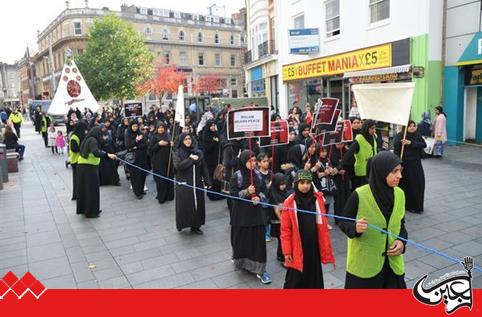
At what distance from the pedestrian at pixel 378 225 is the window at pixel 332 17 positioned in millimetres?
17184

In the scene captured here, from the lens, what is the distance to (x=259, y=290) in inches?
195

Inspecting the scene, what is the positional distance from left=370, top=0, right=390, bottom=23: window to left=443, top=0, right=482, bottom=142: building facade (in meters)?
2.31

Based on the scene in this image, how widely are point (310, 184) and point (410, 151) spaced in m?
4.40

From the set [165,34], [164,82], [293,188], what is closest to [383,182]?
[293,188]

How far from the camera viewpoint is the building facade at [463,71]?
1363 centimetres

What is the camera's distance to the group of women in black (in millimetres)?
3416

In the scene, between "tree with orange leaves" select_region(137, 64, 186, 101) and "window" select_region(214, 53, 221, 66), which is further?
"window" select_region(214, 53, 221, 66)

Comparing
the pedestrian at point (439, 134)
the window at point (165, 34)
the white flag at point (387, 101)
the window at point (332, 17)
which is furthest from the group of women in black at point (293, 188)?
the window at point (165, 34)

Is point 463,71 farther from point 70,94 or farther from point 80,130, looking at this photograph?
point 70,94

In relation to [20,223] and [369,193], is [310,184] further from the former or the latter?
[20,223]

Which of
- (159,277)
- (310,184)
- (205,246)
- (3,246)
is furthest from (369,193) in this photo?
(3,246)

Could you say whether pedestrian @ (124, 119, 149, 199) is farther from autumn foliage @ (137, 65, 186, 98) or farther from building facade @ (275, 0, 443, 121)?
autumn foliage @ (137, 65, 186, 98)

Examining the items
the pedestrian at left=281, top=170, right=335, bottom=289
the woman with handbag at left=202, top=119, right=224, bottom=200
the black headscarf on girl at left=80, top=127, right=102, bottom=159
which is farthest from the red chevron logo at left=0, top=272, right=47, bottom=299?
the woman with handbag at left=202, top=119, right=224, bottom=200

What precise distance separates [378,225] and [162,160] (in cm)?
713
